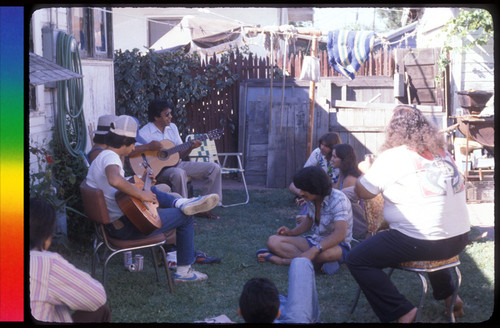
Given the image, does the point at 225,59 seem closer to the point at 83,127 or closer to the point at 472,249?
the point at 83,127

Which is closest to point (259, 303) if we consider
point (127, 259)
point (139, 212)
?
point (139, 212)

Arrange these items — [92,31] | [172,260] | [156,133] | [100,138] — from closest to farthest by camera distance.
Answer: [100,138] < [172,260] < [156,133] < [92,31]

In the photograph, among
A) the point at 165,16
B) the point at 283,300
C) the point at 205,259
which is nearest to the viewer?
the point at 283,300

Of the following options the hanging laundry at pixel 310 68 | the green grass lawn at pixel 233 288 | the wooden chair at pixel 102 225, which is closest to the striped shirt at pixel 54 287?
the green grass lawn at pixel 233 288

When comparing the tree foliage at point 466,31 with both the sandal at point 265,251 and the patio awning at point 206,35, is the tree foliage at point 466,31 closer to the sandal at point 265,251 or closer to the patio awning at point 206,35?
the patio awning at point 206,35

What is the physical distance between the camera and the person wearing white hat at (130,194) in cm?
432

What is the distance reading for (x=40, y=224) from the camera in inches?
113

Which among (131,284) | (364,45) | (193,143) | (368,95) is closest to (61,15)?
(193,143)

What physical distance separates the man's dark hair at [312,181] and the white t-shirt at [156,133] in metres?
2.69

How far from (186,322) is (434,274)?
67.0 inches

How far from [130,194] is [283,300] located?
143 centimetres

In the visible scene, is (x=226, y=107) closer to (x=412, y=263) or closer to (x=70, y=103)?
(x=70, y=103)

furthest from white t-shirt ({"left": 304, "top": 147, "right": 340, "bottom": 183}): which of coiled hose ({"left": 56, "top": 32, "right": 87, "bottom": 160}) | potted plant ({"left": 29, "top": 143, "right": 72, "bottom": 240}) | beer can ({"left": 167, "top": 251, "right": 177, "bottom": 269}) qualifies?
potted plant ({"left": 29, "top": 143, "right": 72, "bottom": 240})

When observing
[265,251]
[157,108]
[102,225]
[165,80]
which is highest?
[165,80]
